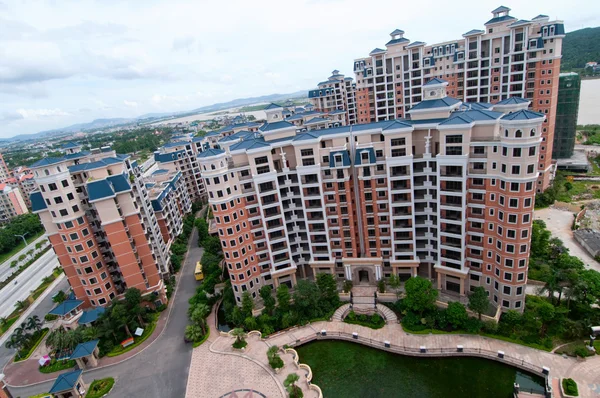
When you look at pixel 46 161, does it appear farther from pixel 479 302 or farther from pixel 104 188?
pixel 479 302

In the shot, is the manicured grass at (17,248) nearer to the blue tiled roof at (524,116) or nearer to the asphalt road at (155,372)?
the asphalt road at (155,372)

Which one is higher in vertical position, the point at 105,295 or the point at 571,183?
the point at 105,295

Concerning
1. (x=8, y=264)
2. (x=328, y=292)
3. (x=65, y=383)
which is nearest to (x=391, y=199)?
(x=328, y=292)

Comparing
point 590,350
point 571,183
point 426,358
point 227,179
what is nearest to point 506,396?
point 426,358

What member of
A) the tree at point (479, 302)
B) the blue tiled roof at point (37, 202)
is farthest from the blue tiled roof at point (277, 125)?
the blue tiled roof at point (37, 202)

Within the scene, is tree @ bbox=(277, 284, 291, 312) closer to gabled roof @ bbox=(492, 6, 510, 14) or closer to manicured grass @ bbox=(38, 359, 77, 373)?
manicured grass @ bbox=(38, 359, 77, 373)

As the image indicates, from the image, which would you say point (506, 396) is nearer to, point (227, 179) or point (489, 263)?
point (489, 263)
